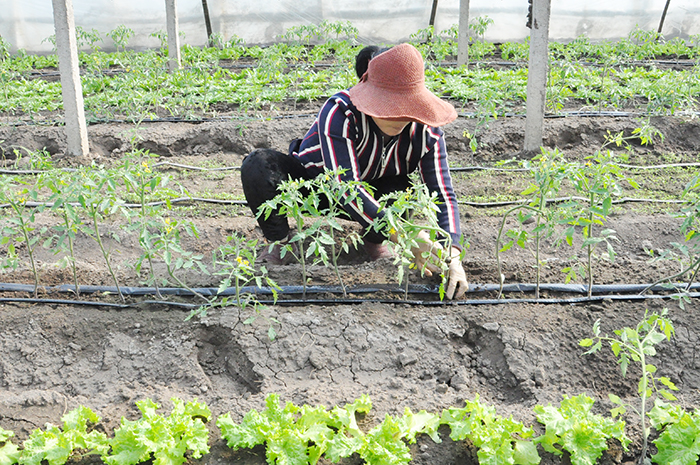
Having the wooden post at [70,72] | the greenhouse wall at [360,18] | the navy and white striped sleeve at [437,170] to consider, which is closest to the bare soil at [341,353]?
the navy and white striped sleeve at [437,170]

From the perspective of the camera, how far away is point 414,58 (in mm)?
2605

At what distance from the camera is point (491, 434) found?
2049 millimetres

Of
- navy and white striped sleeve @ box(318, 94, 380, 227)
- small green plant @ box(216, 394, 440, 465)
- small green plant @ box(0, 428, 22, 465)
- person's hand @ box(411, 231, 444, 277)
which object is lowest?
small green plant @ box(0, 428, 22, 465)

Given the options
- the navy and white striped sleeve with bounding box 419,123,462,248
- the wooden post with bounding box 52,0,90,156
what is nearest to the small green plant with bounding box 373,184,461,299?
the navy and white striped sleeve with bounding box 419,123,462,248

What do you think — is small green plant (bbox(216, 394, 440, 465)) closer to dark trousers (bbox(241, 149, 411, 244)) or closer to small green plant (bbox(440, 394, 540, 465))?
small green plant (bbox(440, 394, 540, 465))

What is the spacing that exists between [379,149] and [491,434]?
58.0 inches

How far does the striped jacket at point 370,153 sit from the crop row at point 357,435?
921mm

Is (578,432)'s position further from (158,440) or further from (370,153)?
(370,153)

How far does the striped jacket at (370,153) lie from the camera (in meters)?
2.85

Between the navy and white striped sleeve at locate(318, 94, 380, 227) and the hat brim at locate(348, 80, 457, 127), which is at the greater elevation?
the hat brim at locate(348, 80, 457, 127)

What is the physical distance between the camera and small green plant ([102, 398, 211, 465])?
2.02 meters

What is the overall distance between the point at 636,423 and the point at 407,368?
2.77 feet

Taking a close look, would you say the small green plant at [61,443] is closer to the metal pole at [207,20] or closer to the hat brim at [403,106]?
the hat brim at [403,106]

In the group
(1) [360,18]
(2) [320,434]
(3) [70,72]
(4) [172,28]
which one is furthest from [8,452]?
(1) [360,18]
